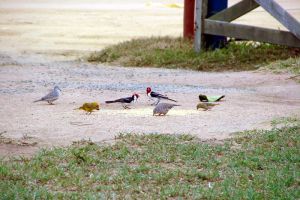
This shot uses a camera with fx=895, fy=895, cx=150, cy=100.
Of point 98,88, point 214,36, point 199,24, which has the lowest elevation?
point 98,88

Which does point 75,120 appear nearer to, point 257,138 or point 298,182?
point 257,138

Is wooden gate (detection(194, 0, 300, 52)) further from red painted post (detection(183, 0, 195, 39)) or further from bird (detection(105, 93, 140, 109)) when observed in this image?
bird (detection(105, 93, 140, 109))

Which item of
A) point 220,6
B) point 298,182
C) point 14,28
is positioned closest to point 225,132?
point 298,182

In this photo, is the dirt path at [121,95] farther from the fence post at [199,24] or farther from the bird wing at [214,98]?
the fence post at [199,24]

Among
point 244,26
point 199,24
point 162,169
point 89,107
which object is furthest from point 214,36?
point 162,169

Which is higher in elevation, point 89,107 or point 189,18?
point 189,18

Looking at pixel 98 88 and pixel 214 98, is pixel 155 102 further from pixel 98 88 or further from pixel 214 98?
pixel 98 88

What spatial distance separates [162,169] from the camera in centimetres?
769

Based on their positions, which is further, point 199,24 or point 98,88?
point 199,24

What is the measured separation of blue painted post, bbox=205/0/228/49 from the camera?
16750mm

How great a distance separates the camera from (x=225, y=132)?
938 cm

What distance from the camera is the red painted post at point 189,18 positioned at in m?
17.8

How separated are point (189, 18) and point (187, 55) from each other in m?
1.61

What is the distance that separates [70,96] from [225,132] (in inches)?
136
